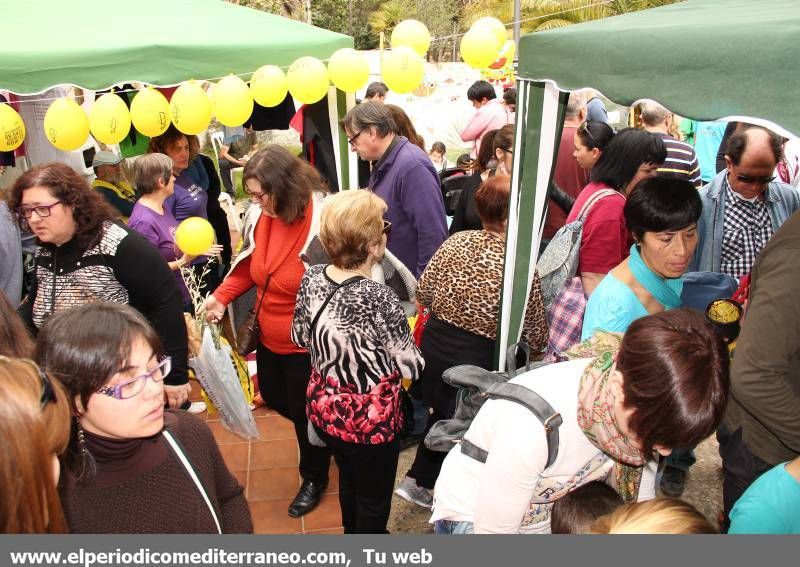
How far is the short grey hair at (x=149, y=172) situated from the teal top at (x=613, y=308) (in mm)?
2746

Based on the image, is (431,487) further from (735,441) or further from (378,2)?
(378,2)

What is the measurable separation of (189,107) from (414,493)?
7.46 ft

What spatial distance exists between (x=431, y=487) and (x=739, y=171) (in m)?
Answer: 2.11

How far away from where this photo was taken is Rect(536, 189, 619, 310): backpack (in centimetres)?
305

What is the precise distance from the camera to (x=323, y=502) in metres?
3.51

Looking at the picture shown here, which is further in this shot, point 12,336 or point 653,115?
point 653,115

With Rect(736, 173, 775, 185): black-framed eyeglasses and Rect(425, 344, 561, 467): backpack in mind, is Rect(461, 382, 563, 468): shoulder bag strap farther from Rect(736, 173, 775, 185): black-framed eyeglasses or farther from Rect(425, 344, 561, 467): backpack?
Rect(736, 173, 775, 185): black-framed eyeglasses

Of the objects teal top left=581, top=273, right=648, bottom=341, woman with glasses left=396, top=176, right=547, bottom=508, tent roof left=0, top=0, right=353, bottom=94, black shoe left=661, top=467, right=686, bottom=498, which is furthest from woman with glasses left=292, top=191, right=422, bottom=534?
tent roof left=0, top=0, right=353, bottom=94

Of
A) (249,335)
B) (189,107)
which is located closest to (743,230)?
(249,335)

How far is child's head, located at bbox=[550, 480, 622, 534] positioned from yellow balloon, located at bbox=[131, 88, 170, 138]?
2840 millimetres

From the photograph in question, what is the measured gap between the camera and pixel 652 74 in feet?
6.63

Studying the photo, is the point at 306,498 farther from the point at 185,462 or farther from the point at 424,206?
the point at 185,462

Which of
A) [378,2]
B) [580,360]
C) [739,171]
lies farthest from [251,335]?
[378,2]

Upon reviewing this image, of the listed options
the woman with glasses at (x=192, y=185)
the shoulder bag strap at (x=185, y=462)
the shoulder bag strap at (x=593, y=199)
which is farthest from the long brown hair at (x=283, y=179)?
the shoulder bag strap at (x=185, y=462)
